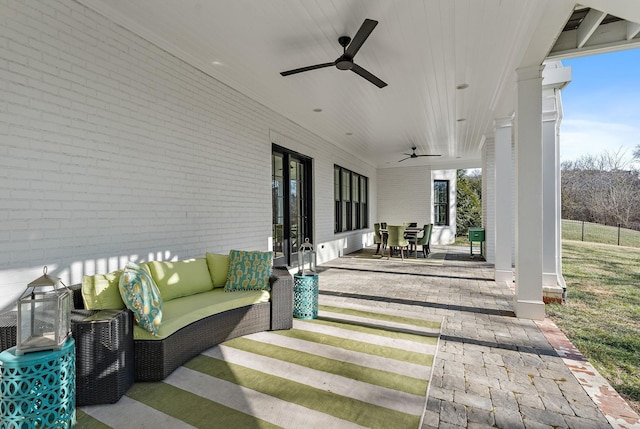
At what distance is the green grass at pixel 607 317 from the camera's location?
8.52 feet

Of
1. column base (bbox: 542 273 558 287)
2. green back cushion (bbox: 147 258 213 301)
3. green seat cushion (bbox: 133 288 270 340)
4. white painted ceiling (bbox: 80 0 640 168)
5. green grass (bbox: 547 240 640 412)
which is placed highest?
white painted ceiling (bbox: 80 0 640 168)

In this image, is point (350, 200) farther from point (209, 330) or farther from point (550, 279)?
point (209, 330)

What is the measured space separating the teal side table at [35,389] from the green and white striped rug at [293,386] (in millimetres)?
298

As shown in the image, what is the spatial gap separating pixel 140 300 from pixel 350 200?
848 cm

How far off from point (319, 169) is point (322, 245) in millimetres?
1913

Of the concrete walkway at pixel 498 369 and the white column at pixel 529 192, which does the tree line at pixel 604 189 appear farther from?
the white column at pixel 529 192

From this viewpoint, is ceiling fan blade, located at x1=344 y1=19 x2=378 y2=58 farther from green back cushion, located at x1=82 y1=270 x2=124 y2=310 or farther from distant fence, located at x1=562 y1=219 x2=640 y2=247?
distant fence, located at x1=562 y1=219 x2=640 y2=247

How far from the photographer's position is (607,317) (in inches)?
155

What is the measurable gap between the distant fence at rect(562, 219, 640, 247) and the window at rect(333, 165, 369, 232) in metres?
7.95

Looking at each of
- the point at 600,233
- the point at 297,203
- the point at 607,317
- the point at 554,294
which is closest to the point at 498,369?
the point at 607,317

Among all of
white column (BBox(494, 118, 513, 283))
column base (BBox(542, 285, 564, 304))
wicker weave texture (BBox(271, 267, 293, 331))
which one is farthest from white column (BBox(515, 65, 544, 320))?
wicker weave texture (BBox(271, 267, 293, 331))

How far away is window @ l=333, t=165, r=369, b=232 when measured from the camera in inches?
372

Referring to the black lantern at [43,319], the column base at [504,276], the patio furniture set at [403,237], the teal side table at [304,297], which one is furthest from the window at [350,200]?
the black lantern at [43,319]

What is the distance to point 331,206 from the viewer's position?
28.0ft
